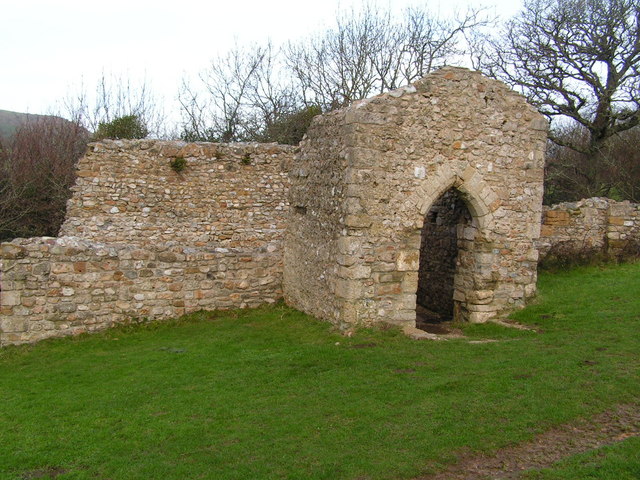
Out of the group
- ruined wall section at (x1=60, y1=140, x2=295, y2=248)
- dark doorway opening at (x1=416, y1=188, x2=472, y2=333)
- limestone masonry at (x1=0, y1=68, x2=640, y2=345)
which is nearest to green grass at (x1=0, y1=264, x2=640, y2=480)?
limestone masonry at (x1=0, y1=68, x2=640, y2=345)

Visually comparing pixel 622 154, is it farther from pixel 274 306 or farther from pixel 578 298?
pixel 274 306

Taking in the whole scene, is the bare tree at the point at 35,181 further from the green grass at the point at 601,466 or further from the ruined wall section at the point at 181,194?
the green grass at the point at 601,466

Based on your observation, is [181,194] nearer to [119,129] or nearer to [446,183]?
[446,183]

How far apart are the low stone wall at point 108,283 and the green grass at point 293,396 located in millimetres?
379

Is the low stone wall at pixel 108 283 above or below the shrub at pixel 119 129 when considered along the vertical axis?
below

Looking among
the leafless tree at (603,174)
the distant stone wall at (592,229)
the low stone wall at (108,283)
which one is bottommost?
the low stone wall at (108,283)

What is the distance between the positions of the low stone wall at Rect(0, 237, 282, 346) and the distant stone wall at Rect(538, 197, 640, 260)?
7152mm

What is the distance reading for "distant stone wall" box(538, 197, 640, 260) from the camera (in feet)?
45.1

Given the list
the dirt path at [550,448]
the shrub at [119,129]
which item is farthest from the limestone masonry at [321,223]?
the shrub at [119,129]

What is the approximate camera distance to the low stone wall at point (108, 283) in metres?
8.99

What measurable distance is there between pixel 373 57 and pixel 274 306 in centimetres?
1691

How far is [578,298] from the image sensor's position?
11.0 meters

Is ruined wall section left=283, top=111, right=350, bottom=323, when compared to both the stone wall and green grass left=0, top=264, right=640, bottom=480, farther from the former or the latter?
green grass left=0, top=264, right=640, bottom=480

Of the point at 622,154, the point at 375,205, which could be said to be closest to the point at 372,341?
the point at 375,205
